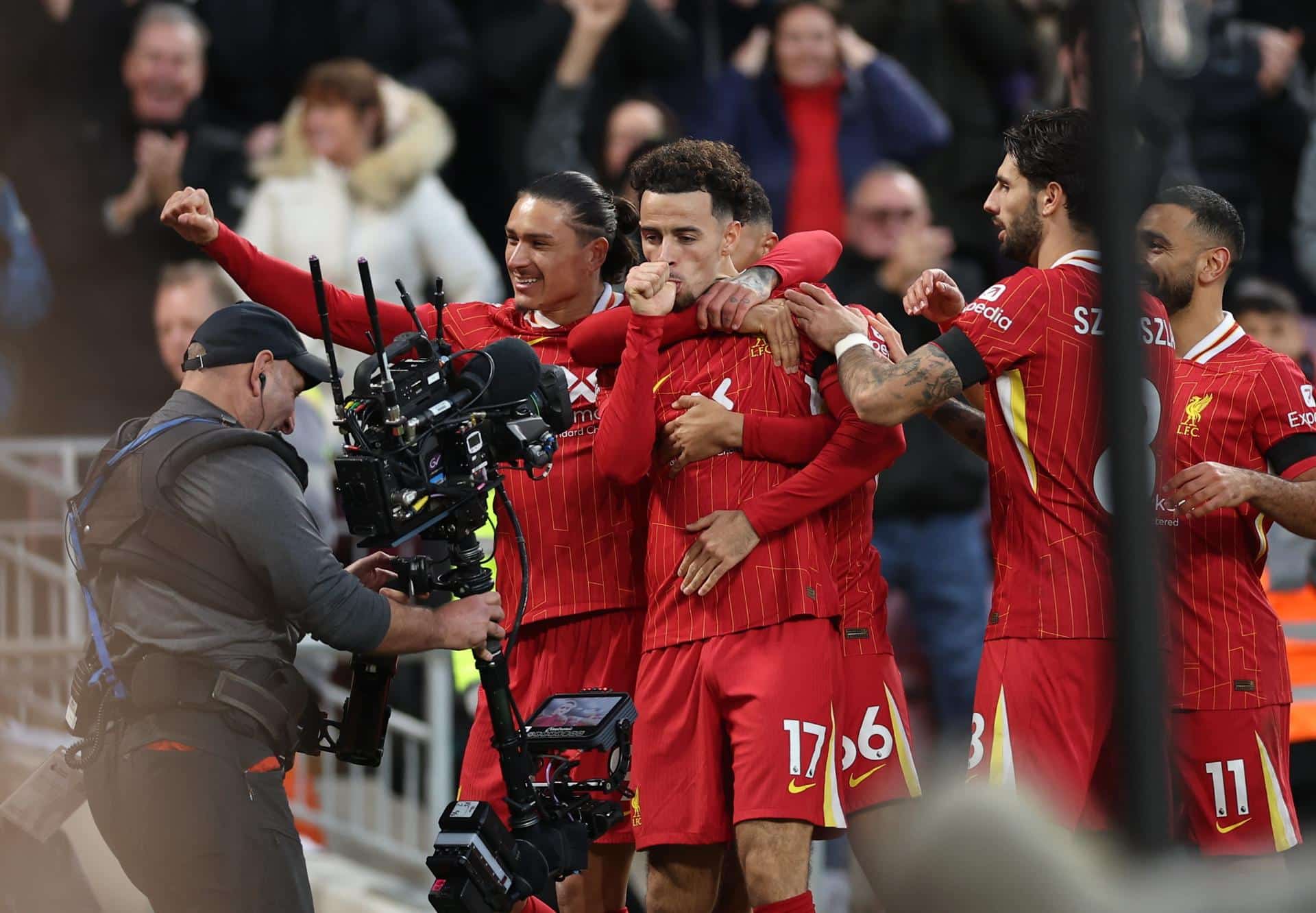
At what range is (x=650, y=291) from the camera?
3.62 meters

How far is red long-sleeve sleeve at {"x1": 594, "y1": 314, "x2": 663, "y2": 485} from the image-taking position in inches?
144

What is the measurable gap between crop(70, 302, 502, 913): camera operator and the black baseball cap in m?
0.15

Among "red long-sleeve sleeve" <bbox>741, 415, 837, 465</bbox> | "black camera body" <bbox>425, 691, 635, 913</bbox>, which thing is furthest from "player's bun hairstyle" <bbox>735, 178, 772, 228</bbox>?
"black camera body" <bbox>425, 691, 635, 913</bbox>

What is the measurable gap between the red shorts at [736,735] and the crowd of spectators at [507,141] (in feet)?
8.65

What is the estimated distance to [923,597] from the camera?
6.28m

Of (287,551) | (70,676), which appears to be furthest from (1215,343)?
(70,676)

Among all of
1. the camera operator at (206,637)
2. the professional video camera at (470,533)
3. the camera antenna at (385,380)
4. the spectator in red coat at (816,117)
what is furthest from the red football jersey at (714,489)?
the spectator in red coat at (816,117)

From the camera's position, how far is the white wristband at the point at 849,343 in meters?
3.73

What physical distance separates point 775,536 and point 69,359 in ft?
12.7

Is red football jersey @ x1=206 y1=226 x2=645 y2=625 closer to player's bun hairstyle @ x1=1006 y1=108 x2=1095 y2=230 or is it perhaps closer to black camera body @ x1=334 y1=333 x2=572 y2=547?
black camera body @ x1=334 y1=333 x2=572 y2=547

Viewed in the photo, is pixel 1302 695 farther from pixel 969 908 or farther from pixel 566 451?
pixel 969 908

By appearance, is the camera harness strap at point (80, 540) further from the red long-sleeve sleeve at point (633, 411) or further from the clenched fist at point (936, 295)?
the clenched fist at point (936, 295)

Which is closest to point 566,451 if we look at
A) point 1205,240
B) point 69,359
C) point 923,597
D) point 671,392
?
point 671,392

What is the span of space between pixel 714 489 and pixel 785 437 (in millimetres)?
197
